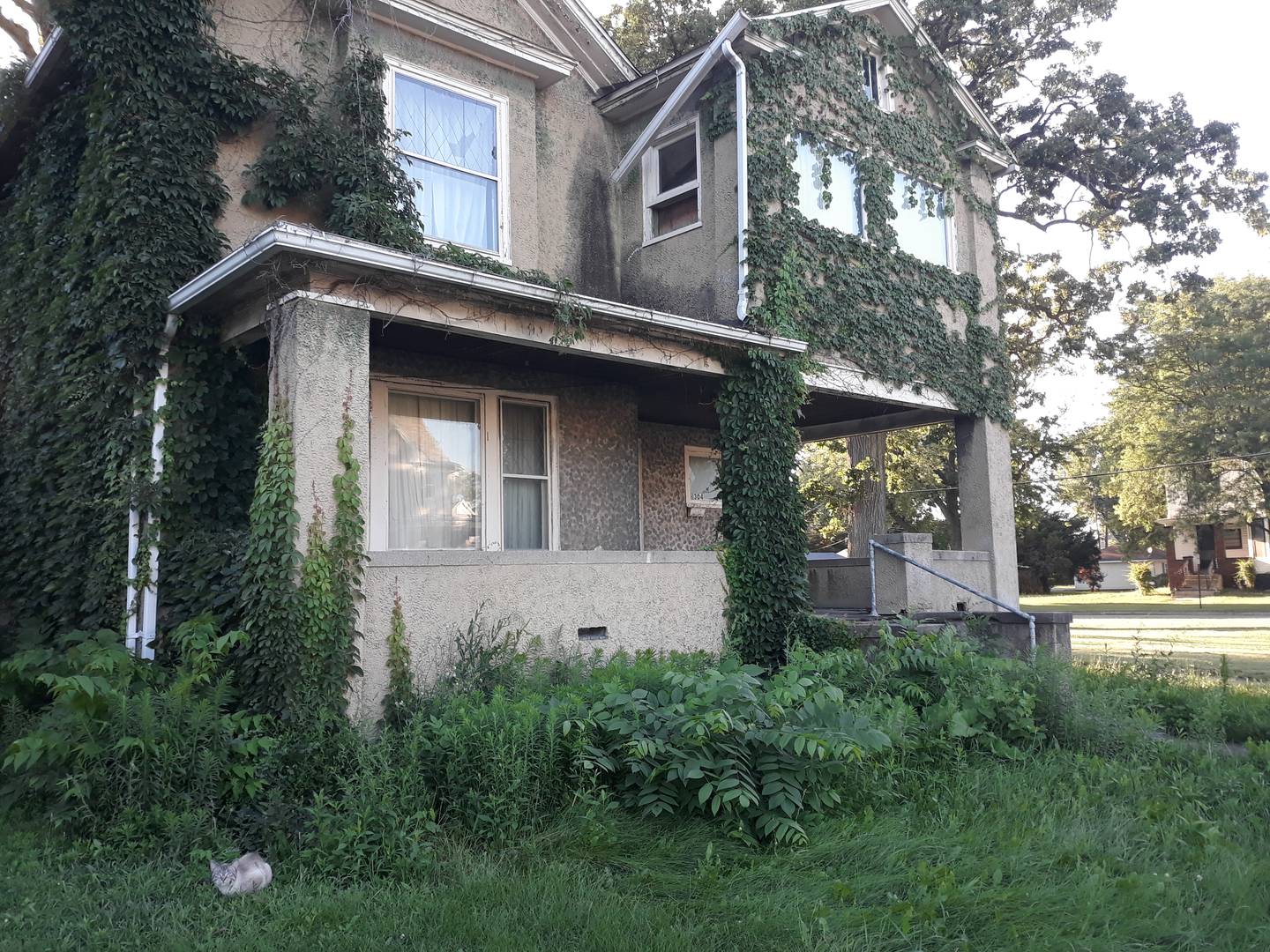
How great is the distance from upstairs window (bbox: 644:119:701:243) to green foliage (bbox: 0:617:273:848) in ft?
23.8

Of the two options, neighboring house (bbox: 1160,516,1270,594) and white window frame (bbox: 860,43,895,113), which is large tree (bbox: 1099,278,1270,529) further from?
white window frame (bbox: 860,43,895,113)

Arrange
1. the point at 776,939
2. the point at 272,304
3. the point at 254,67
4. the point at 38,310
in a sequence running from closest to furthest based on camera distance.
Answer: the point at 776,939, the point at 272,304, the point at 254,67, the point at 38,310

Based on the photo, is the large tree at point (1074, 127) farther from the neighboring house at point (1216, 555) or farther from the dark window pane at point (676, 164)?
the neighboring house at point (1216, 555)

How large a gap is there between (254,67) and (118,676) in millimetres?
5362

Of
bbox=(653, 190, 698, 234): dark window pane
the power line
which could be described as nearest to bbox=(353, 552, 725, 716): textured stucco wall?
bbox=(653, 190, 698, 234): dark window pane

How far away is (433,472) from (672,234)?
3.86 metres

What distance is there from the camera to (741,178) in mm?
10391

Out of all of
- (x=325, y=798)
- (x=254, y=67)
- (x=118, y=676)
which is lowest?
(x=325, y=798)

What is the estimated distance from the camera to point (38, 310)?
359 inches

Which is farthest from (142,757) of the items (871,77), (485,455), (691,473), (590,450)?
(871,77)

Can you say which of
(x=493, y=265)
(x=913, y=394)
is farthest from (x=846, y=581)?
(x=493, y=265)

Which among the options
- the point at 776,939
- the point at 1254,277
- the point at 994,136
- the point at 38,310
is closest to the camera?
the point at 776,939

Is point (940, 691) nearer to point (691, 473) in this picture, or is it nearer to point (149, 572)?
point (691, 473)

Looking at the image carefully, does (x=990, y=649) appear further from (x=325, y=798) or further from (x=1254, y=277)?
(x=1254, y=277)
